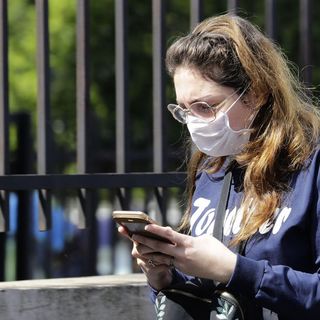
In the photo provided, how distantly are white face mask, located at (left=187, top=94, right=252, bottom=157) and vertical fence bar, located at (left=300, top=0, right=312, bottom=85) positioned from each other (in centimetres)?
184

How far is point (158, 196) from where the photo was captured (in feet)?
14.3

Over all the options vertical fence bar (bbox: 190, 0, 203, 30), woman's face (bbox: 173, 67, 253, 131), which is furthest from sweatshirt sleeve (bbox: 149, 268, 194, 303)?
vertical fence bar (bbox: 190, 0, 203, 30)

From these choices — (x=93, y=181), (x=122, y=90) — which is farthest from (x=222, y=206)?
(x=122, y=90)

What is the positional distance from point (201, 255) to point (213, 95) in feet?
1.58

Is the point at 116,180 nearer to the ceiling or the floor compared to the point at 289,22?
nearer to the floor

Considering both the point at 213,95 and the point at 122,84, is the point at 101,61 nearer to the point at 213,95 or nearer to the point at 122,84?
the point at 122,84

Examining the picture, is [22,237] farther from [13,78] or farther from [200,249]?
[13,78]

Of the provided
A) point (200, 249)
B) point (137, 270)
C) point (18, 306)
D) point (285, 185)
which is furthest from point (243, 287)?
point (137, 270)

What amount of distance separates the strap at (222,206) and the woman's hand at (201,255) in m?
0.16

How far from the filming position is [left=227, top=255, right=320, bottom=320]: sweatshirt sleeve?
2.38 metres

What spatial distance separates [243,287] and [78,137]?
193 centimetres

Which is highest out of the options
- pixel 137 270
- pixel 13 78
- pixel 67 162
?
Result: pixel 13 78

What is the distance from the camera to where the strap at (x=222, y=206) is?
8.45 ft

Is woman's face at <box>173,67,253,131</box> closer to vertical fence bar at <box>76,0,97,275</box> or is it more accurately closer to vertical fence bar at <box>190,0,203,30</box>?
vertical fence bar at <box>76,0,97,275</box>
